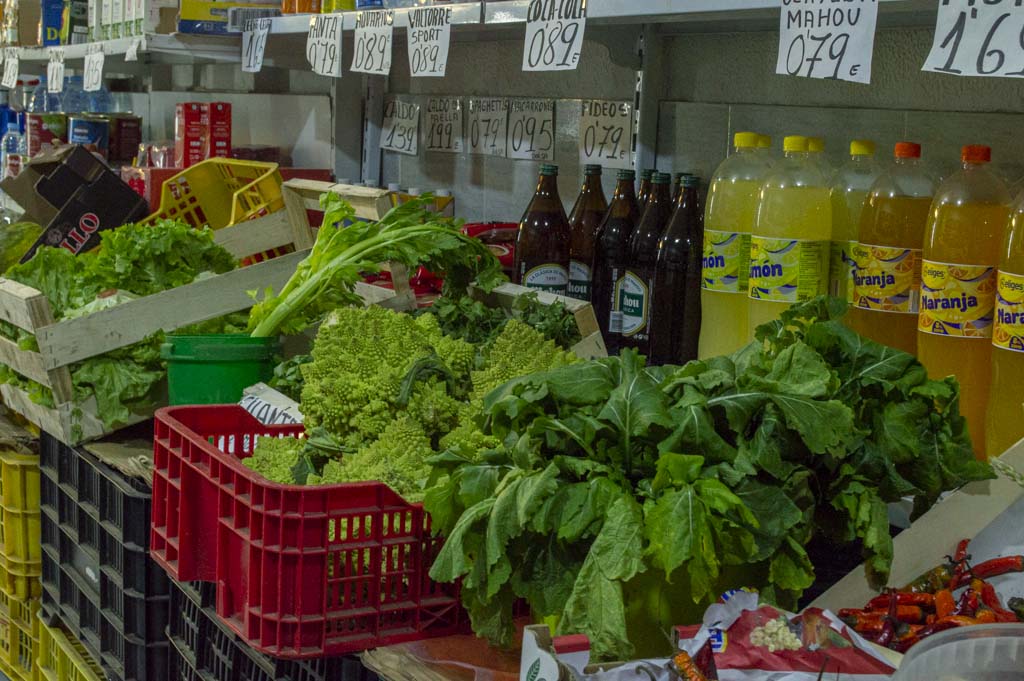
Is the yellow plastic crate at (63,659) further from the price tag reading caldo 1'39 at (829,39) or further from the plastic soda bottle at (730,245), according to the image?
the price tag reading caldo 1'39 at (829,39)

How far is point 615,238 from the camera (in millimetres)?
2436

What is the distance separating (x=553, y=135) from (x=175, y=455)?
161cm

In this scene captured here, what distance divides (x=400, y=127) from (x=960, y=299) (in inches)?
92.0

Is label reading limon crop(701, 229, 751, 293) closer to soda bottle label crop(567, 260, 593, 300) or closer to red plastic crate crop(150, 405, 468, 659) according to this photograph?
soda bottle label crop(567, 260, 593, 300)

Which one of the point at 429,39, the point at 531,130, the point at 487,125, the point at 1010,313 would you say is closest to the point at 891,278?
the point at 1010,313

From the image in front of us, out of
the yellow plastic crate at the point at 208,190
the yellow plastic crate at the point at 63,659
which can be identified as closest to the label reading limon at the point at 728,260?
the yellow plastic crate at the point at 63,659

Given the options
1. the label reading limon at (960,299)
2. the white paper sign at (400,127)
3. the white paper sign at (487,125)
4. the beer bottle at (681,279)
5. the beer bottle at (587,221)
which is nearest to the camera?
the label reading limon at (960,299)

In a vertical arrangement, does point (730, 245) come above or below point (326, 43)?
below

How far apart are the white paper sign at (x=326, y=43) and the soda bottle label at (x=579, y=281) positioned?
0.76 m

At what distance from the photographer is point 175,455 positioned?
1.73 metres

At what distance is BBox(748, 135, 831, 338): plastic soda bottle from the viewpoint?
1.83 metres

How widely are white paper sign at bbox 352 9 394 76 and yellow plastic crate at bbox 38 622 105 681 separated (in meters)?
1.42

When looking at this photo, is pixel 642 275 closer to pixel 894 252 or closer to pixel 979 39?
pixel 894 252

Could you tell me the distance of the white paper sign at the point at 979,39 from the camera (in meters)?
1.38
